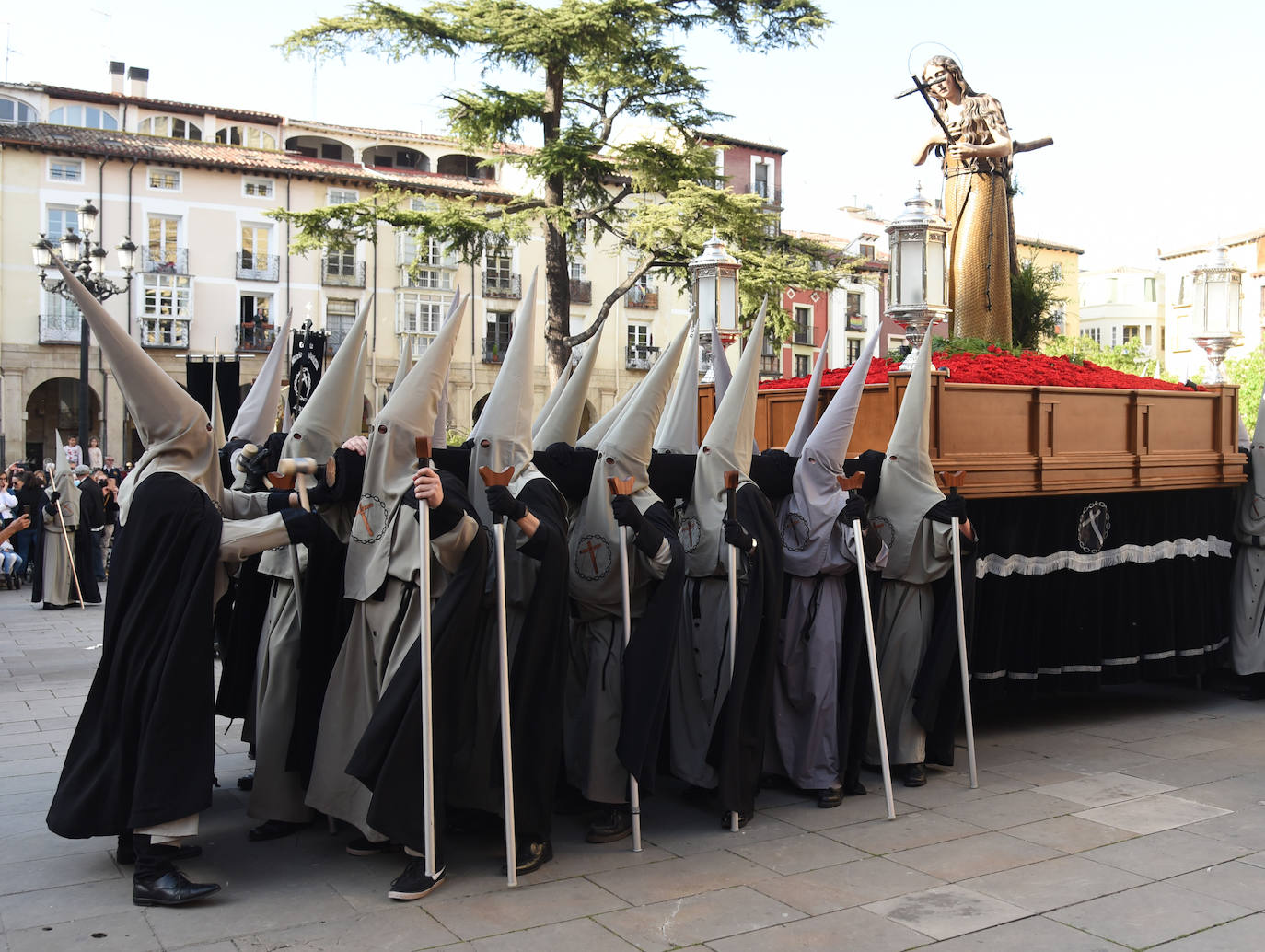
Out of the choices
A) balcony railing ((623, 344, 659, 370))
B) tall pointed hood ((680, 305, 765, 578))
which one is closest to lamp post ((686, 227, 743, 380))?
tall pointed hood ((680, 305, 765, 578))

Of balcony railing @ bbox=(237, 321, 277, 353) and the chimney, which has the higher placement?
the chimney

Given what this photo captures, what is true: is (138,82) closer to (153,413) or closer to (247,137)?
(247,137)

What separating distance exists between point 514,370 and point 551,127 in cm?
1727

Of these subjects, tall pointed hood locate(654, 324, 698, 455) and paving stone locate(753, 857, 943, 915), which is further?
tall pointed hood locate(654, 324, 698, 455)

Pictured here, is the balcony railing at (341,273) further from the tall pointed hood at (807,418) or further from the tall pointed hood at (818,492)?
the tall pointed hood at (818,492)

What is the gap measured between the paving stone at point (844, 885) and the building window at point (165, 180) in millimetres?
34644

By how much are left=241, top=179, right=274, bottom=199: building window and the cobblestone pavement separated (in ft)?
103

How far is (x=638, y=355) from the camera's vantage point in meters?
40.7

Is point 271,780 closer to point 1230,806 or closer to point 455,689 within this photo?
point 455,689

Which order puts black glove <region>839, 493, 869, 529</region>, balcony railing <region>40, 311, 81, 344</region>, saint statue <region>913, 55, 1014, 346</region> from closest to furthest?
black glove <region>839, 493, 869, 529</region> → saint statue <region>913, 55, 1014, 346</region> → balcony railing <region>40, 311, 81, 344</region>

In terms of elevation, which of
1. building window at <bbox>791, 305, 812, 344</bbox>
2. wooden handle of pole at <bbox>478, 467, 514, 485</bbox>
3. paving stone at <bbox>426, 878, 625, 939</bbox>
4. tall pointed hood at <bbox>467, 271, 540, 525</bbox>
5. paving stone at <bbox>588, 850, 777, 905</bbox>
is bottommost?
paving stone at <bbox>588, 850, 777, 905</bbox>

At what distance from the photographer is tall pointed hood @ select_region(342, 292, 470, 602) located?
495 cm

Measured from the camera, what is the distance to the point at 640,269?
2083 cm

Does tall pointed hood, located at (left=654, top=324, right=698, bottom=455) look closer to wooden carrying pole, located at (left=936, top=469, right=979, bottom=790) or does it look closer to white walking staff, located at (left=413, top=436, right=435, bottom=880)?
wooden carrying pole, located at (left=936, top=469, right=979, bottom=790)
